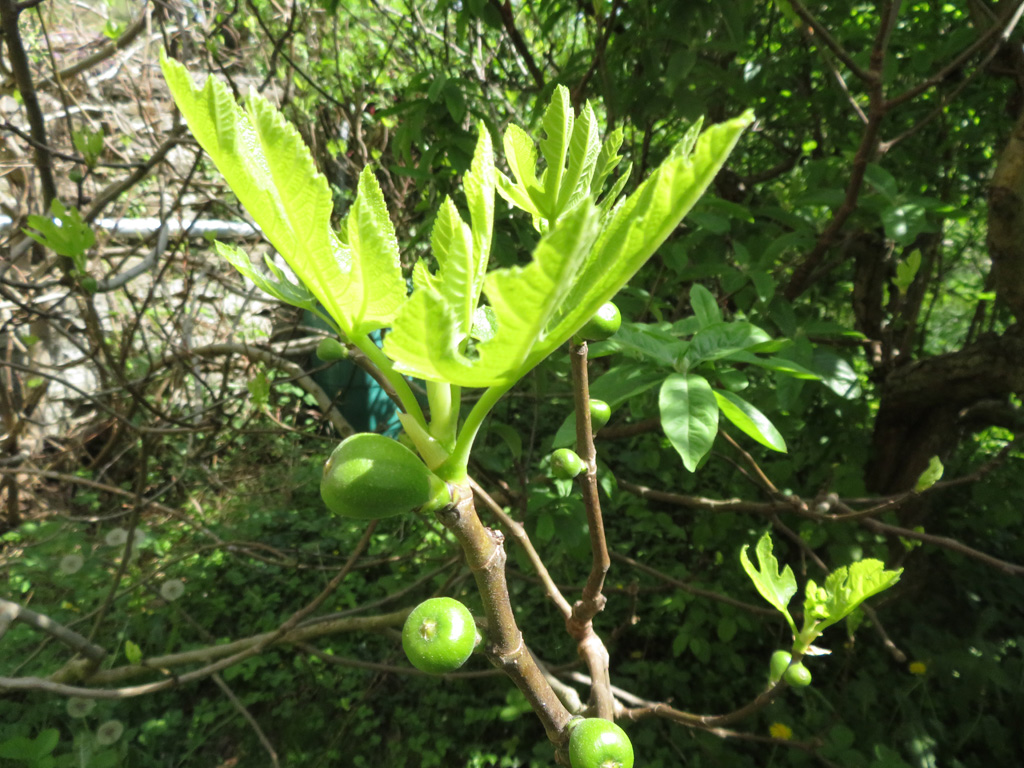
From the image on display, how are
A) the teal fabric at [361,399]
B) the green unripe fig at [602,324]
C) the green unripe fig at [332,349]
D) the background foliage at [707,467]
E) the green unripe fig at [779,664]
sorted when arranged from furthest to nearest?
1. the teal fabric at [361,399]
2. the background foliage at [707,467]
3. the green unripe fig at [779,664]
4. the green unripe fig at [332,349]
5. the green unripe fig at [602,324]

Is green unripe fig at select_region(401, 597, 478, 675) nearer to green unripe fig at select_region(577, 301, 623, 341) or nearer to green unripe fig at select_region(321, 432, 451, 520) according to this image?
green unripe fig at select_region(321, 432, 451, 520)

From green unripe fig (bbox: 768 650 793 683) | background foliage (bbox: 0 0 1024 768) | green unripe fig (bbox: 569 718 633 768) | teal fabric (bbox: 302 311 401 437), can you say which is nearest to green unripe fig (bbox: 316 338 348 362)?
green unripe fig (bbox: 569 718 633 768)

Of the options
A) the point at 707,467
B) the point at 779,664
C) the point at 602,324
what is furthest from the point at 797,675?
the point at 707,467

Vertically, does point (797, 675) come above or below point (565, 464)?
below

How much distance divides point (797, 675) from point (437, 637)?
1.94 feet

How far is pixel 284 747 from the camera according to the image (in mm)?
2301

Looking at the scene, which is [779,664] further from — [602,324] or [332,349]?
[332,349]

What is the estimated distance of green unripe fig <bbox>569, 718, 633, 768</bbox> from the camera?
519 millimetres

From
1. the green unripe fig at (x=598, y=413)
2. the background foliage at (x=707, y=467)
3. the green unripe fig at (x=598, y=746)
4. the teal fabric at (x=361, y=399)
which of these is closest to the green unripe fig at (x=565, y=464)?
the green unripe fig at (x=598, y=413)

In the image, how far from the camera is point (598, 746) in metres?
0.53

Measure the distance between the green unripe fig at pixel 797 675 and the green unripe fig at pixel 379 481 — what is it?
64 centimetres

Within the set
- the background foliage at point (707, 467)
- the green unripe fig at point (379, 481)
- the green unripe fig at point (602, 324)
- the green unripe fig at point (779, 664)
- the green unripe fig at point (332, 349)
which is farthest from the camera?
the background foliage at point (707, 467)

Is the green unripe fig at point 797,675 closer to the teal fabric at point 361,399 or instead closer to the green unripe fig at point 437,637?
the green unripe fig at point 437,637

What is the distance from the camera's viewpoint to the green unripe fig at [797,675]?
0.81 m
